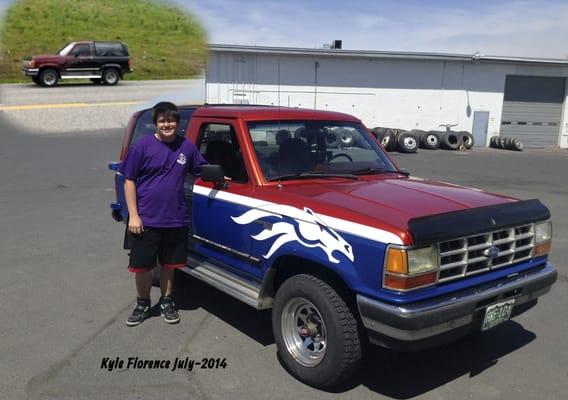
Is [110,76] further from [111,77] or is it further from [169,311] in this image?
[169,311]

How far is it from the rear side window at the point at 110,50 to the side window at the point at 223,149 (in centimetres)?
1714

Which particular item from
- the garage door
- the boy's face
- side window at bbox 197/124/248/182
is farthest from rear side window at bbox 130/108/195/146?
the garage door

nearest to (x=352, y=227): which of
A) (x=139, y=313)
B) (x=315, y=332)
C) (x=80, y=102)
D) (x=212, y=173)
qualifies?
(x=315, y=332)

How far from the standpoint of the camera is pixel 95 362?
3.94 m

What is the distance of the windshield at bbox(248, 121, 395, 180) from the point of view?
4.36m

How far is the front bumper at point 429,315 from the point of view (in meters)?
3.09

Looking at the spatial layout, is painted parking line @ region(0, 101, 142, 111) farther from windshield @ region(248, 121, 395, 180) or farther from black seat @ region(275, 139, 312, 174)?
black seat @ region(275, 139, 312, 174)

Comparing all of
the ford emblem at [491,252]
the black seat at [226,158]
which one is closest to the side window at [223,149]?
the black seat at [226,158]

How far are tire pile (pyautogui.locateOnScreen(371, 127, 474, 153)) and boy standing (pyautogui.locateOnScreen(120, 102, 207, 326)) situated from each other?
16877 millimetres

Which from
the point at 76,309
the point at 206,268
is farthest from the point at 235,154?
the point at 76,309

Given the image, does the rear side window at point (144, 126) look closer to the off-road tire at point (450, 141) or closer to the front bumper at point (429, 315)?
the front bumper at point (429, 315)

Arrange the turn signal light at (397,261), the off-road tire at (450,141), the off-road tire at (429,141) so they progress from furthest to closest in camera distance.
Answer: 1. the off-road tire at (450,141)
2. the off-road tire at (429,141)
3. the turn signal light at (397,261)

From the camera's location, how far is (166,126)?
4.29 m

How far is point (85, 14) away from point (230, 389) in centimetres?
1922
